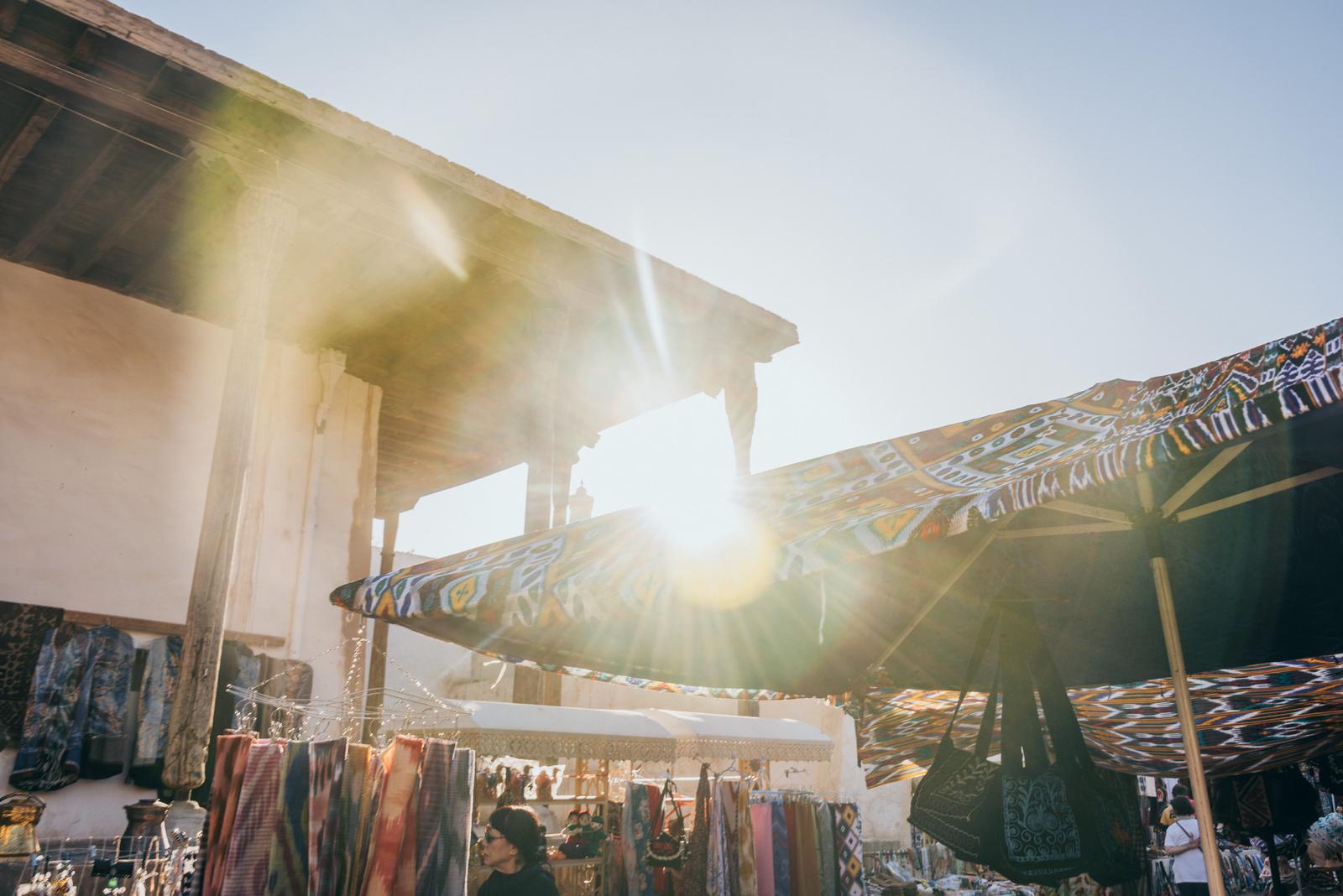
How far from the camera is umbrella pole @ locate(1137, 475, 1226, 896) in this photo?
2.15 m

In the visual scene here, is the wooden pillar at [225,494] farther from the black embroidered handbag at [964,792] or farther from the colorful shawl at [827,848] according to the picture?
the colorful shawl at [827,848]

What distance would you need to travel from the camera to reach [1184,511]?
2.23 meters

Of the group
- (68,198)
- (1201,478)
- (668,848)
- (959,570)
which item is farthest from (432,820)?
(68,198)

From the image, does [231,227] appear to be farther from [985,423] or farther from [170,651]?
[985,423]

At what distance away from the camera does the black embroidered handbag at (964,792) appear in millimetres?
2658

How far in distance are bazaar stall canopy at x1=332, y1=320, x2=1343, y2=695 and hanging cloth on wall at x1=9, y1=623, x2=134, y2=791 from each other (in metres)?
4.48

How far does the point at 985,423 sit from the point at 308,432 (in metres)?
7.63

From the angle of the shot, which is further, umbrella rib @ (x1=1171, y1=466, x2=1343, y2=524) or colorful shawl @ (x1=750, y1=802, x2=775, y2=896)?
colorful shawl @ (x1=750, y1=802, x2=775, y2=896)

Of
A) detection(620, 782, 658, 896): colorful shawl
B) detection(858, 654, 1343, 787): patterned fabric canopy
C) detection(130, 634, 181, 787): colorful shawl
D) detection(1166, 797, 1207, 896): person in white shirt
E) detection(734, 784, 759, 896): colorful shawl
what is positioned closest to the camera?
detection(858, 654, 1343, 787): patterned fabric canopy

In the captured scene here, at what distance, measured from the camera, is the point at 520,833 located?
4.31 metres

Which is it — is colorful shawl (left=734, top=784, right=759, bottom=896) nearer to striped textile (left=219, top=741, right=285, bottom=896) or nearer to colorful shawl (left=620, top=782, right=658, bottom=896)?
colorful shawl (left=620, top=782, right=658, bottom=896)

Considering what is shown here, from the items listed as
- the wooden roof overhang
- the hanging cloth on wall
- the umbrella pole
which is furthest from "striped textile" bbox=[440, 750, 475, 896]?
the hanging cloth on wall

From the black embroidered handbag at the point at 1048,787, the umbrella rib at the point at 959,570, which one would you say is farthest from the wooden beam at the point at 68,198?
the black embroidered handbag at the point at 1048,787

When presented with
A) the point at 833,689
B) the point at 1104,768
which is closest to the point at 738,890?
the point at 1104,768
